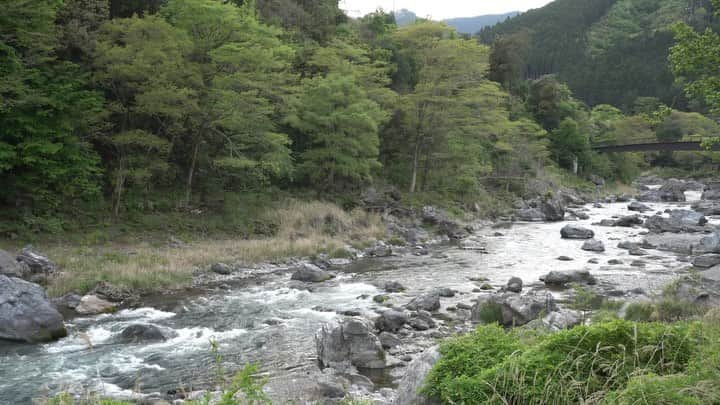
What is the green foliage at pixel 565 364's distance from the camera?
4.42m

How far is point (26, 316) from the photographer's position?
38.8 feet

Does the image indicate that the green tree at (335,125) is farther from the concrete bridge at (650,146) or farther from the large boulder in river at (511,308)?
the concrete bridge at (650,146)

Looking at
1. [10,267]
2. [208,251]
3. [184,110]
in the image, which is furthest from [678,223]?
[10,267]

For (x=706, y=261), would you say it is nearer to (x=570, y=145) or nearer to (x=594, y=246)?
(x=594, y=246)

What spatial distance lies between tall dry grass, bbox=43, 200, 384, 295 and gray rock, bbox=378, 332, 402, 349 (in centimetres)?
818

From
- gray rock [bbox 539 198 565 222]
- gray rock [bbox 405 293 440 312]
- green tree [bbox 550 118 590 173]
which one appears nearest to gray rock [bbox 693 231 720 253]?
gray rock [bbox 539 198 565 222]

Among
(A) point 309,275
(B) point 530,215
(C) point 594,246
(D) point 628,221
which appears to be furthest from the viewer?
(B) point 530,215

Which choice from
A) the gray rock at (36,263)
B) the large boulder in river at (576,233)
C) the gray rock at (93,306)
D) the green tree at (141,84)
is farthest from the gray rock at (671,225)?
the gray rock at (36,263)

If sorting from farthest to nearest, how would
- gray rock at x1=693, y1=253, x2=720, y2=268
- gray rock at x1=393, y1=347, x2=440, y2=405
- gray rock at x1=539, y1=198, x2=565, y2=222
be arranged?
gray rock at x1=539, y1=198, x2=565, y2=222, gray rock at x1=693, y1=253, x2=720, y2=268, gray rock at x1=393, y1=347, x2=440, y2=405

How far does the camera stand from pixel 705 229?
1182 inches

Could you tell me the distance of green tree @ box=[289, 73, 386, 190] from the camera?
2902cm

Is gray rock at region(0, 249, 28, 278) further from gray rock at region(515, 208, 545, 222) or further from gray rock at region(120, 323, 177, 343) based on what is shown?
gray rock at region(515, 208, 545, 222)

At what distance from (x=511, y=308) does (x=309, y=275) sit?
8.05 m

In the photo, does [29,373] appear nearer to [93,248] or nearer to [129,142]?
[93,248]
